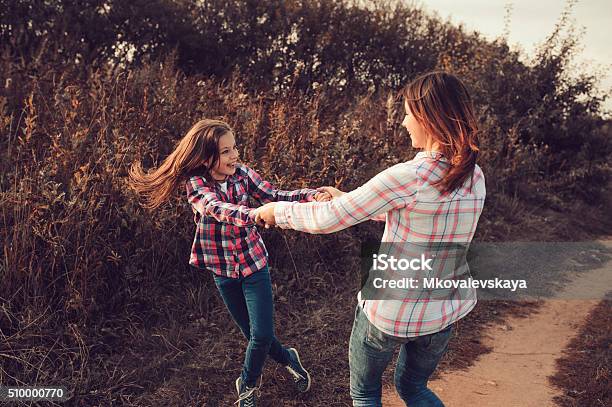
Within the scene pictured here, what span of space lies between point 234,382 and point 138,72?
4433 millimetres

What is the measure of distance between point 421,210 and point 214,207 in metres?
1.07

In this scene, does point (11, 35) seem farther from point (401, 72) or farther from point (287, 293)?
point (401, 72)

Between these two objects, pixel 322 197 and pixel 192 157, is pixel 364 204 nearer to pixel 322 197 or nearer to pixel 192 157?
pixel 322 197

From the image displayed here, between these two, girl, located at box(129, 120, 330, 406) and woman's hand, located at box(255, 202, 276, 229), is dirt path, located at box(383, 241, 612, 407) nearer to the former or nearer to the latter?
girl, located at box(129, 120, 330, 406)

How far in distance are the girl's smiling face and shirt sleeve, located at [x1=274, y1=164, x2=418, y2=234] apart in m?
0.92

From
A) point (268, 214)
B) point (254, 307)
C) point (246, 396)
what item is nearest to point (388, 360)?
point (268, 214)

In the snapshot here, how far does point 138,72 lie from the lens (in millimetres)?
6766

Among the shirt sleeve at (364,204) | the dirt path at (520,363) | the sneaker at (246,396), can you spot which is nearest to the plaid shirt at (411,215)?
the shirt sleeve at (364,204)

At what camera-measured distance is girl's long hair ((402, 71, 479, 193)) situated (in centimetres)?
191

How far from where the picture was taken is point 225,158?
292 centimetres

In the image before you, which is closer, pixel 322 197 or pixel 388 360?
pixel 388 360

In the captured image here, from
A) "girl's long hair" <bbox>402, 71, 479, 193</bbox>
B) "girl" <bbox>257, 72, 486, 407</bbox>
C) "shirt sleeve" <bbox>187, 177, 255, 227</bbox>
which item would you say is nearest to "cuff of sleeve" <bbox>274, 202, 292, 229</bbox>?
"girl" <bbox>257, 72, 486, 407</bbox>

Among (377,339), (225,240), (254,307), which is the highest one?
(225,240)

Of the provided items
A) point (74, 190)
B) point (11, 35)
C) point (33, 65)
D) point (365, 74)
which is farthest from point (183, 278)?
point (365, 74)
